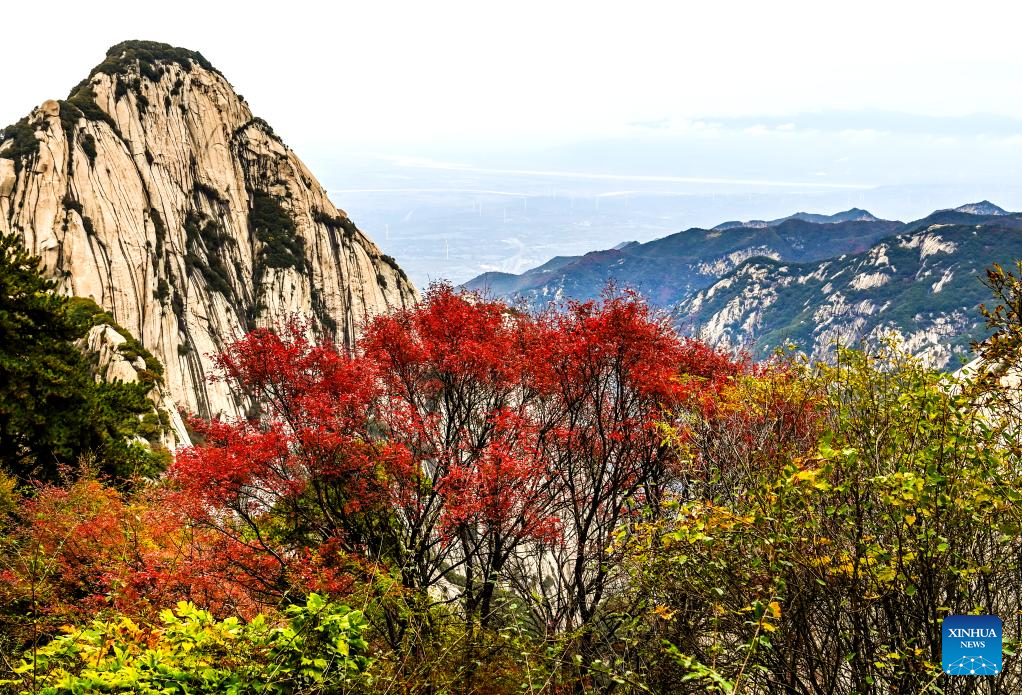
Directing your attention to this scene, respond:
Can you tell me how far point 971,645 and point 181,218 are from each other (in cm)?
6972

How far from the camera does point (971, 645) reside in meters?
5.45

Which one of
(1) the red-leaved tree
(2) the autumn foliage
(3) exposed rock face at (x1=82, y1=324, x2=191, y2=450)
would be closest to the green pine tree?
(2) the autumn foliage

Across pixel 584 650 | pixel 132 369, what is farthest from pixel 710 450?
pixel 132 369

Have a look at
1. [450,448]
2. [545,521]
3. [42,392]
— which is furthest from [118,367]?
[545,521]

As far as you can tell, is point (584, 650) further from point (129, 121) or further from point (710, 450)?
point (129, 121)

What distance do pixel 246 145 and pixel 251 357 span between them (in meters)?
69.2

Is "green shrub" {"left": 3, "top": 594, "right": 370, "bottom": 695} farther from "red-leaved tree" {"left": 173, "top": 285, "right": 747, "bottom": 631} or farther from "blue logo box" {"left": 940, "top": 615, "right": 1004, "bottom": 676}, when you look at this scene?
"red-leaved tree" {"left": 173, "top": 285, "right": 747, "bottom": 631}

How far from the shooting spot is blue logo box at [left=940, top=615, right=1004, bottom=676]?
5309 millimetres

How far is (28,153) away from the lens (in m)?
47.6

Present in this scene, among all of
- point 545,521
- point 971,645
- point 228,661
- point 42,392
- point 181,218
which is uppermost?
point 181,218

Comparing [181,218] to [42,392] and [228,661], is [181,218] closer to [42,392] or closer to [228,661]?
[42,392]

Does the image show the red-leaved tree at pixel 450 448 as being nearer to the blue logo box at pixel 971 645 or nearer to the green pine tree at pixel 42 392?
the blue logo box at pixel 971 645

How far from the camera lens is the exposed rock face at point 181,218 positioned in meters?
47.4

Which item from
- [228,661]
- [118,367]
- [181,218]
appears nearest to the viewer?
[228,661]
